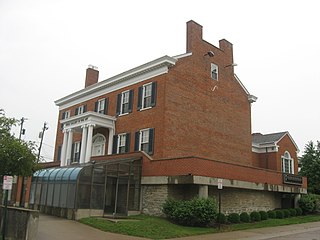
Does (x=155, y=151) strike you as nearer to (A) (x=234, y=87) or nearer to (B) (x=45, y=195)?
(B) (x=45, y=195)

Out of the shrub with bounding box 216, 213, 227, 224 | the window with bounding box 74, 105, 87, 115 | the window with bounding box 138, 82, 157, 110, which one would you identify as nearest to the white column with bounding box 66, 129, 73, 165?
the window with bounding box 74, 105, 87, 115

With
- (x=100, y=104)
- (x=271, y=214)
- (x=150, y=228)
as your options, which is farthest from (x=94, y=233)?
(x=100, y=104)

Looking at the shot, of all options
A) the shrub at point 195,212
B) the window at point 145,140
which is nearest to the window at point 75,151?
the window at point 145,140

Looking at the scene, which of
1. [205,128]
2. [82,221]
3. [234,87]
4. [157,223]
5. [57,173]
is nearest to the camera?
[157,223]

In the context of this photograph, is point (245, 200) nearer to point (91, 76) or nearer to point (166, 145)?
point (166, 145)

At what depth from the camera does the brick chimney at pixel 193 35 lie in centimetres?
2894

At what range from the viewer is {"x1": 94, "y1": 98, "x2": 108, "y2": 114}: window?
3253cm

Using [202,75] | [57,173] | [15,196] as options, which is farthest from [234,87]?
[15,196]

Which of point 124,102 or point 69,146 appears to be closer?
point 124,102

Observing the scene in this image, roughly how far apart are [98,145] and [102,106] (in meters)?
3.64

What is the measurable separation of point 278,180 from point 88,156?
50.0 ft

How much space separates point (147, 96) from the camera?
27906 mm

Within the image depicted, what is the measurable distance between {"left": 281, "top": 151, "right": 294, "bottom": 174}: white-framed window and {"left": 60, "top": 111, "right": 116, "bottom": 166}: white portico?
743 inches

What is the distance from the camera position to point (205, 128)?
94.2 feet
